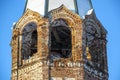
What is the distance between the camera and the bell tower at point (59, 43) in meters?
44.9

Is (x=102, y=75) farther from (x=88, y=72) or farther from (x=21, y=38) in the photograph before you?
(x=21, y=38)

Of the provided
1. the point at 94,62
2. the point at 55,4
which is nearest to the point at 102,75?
the point at 94,62

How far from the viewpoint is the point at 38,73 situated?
4478 centimetres

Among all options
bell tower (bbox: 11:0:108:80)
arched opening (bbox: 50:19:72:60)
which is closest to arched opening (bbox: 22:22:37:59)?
bell tower (bbox: 11:0:108:80)

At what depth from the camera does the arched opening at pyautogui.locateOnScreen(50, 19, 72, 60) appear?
153 ft

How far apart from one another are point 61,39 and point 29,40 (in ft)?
5.91

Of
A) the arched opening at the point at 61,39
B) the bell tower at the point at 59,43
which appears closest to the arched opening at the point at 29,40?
the bell tower at the point at 59,43

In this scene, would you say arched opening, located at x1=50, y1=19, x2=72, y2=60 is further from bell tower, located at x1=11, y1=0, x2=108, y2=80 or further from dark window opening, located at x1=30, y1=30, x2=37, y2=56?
dark window opening, located at x1=30, y1=30, x2=37, y2=56

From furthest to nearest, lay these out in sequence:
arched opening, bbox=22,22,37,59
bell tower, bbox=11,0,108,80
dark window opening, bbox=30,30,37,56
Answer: dark window opening, bbox=30,30,37,56
arched opening, bbox=22,22,37,59
bell tower, bbox=11,0,108,80

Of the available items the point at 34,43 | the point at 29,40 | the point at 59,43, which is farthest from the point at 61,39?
the point at 29,40

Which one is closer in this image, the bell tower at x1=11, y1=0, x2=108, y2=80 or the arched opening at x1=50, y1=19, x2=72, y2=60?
the bell tower at x1=11, y1=0, x2=108, y2=80

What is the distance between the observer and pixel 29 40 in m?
46.8

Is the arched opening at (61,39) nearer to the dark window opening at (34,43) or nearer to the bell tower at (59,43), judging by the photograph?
the bell tower at (59,43)

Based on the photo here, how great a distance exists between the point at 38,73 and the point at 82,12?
164 inches
